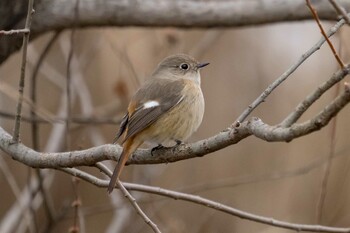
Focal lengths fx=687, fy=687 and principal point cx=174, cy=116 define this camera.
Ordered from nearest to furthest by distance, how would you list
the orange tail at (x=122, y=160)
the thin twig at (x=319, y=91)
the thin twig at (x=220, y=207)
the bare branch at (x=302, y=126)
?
the bare branch at (x=302, y=126)
the thin twig at (x=319, y=91)
the thin twig at (x=220, y=207)
the orange tail at (x=122, y=160)

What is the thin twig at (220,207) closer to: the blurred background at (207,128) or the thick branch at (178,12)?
the thick branch at (178,12)

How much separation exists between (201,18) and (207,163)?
245 centimetres

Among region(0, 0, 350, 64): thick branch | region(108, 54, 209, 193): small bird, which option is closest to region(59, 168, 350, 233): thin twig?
region(108, 54, 209, 193): small bird

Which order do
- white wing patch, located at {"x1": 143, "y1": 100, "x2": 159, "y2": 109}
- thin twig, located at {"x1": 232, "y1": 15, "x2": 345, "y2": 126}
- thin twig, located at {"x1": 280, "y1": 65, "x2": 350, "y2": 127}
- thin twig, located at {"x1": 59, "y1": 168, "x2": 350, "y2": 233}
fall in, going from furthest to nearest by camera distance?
Answer: white wing patch, located at {"x1": 143, "y1": 100, "x2": 159, "y2": 109} → thin twig, located at {"x1": 59, "y1": 168, "x2": 350, "y2": 233} → thin twig, located at {"x1": 232, "y1": 15, "x2": 345, "y2": 126} → thin twig, located at {"x1": 280, "y1": 65, "x2": 350, "y2": 127}

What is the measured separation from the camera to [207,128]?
6.66m

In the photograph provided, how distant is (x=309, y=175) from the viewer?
600 centimetres

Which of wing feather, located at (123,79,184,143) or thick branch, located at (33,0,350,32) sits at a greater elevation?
thick branch, located at (33,0,350,32)

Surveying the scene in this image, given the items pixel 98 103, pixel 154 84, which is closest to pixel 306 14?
pixel 154 84

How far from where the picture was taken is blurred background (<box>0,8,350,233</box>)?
18.0 feet

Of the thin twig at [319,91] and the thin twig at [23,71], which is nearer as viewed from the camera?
the thin twig at [319,91]

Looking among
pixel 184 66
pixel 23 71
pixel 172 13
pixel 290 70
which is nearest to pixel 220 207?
pixel 290 70

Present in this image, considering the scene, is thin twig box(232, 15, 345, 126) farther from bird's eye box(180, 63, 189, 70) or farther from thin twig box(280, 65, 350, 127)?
bird's eye box(180, 63, 189, 70)

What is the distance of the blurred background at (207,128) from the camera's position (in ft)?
18.0

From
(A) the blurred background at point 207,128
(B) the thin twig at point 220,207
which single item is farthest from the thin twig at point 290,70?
(A) the blurred background at point 207,128
